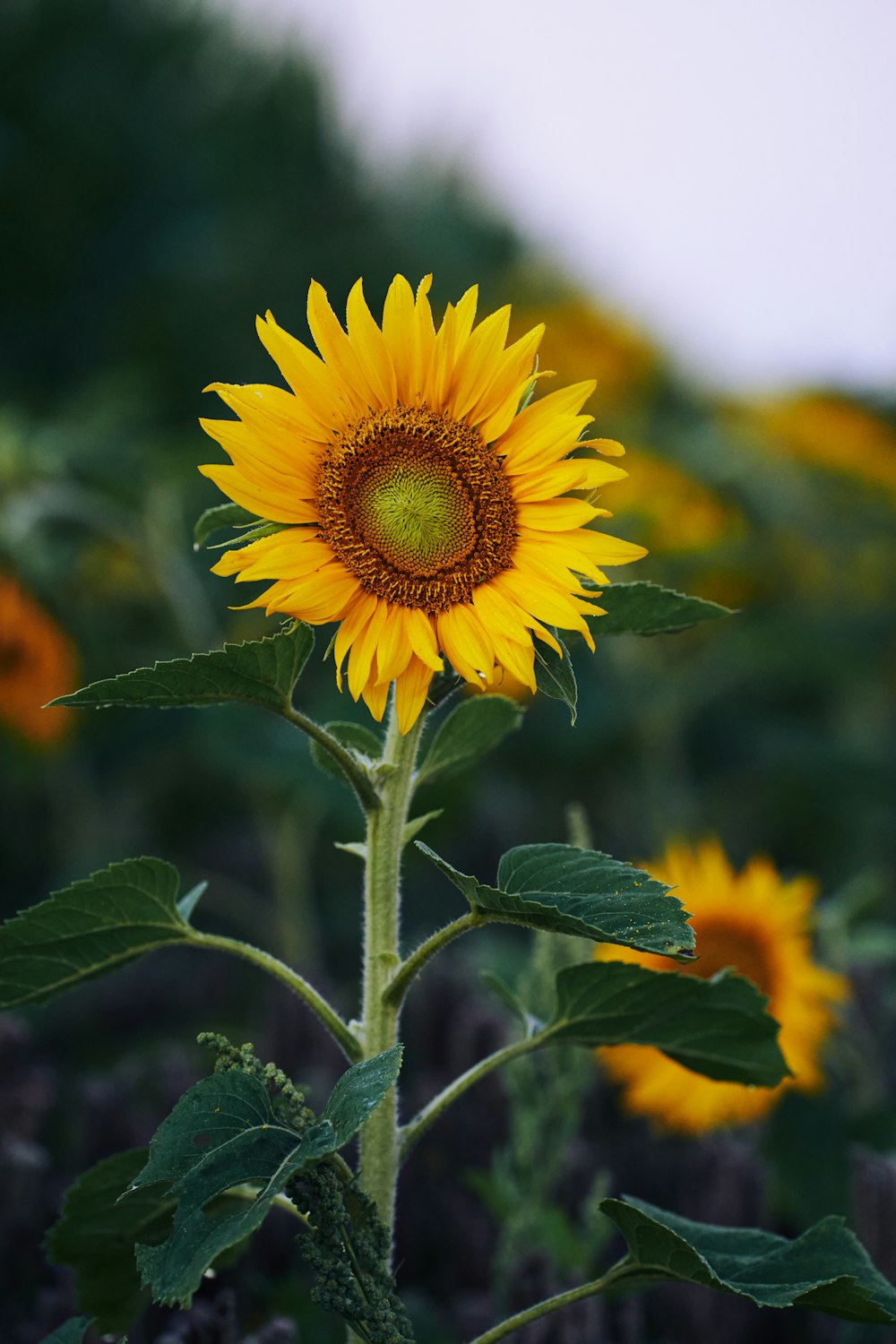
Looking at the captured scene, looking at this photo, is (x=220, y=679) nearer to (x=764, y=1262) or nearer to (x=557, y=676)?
(x=557, y=676)

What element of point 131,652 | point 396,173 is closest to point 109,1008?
point 131,652

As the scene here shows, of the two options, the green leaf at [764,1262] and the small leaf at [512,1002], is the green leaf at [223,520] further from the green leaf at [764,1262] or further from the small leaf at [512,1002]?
the green leaf at [764,1262]

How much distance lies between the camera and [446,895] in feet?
10.7

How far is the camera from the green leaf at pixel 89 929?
0.90 metres

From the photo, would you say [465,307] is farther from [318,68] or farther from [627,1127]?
[318,68]

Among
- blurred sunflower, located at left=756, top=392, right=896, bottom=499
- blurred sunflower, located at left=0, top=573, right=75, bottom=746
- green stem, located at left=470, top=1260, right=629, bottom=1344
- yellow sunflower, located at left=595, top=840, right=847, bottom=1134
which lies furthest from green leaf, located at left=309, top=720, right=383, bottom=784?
blurred sunflower, located at left=756, top=392, right=896, bottom=499

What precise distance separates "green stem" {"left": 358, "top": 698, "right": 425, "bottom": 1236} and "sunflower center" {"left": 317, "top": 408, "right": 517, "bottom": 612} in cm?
10

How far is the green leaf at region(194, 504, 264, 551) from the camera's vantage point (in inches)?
37.6

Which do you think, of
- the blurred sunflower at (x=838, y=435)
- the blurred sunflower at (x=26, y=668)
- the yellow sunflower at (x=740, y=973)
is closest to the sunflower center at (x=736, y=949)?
the yellow sunflower at (x=740, y=973)

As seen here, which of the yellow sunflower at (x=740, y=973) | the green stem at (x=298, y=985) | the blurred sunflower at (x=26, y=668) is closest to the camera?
the green stem at (x=298, y=985)

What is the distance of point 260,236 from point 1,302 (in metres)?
1.07

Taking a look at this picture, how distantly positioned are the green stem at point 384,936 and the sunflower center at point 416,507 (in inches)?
3.8

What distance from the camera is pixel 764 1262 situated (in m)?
0.93

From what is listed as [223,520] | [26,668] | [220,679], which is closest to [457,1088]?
[220,679]
